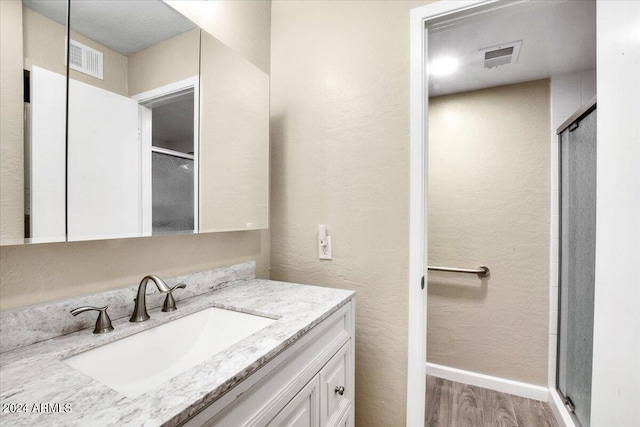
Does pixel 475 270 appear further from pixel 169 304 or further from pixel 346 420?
pixel 169 304

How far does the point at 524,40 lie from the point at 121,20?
1.84 metres

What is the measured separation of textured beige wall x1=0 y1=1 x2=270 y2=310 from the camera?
676mm

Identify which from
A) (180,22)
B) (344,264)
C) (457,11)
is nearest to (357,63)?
(457,11)

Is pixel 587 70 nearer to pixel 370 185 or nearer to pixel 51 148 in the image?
pixel 370 185

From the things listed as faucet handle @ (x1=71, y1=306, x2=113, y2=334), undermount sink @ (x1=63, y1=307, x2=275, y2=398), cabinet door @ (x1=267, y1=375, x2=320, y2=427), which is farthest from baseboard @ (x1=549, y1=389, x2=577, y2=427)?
faucet handle @ (x1=71, y1=306, x2=113, y2=334)

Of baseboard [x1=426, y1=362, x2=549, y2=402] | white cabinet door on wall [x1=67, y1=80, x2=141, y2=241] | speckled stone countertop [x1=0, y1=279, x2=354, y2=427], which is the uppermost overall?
white cabinet door on wall [x1=67, y1=80, x2=141, y2=241]

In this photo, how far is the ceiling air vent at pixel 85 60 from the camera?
29.1 inches

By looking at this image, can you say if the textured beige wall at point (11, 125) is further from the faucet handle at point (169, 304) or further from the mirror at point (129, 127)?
the faucet handle at point (169, 304)

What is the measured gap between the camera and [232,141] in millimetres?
1209

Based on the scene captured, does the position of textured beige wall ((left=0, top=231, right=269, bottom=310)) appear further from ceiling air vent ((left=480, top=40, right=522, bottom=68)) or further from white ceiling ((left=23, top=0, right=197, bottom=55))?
ceiling air vent ((left=480, top=40, right=522, bottom=68))

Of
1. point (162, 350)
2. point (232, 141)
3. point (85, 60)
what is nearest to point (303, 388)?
point (162, 350)

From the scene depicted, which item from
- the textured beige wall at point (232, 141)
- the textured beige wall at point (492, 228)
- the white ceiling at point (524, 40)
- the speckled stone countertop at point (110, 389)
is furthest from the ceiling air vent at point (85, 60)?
the textured beige wall at point (492, 228)

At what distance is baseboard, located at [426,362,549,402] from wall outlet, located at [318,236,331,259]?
58.1 inches

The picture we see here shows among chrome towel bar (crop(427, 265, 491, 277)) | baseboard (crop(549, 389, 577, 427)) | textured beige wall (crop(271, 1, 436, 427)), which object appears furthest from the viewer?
chrome towel bar (crop(427, 265, 491, 277))
